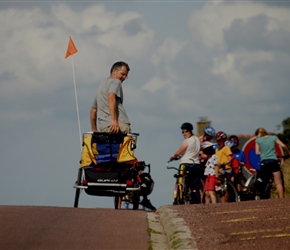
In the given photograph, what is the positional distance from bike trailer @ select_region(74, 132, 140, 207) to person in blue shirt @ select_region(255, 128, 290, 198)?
16.4 ft

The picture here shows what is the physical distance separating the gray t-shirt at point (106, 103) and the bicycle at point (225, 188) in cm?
413

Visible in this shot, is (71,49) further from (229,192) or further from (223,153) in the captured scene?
(229,192)

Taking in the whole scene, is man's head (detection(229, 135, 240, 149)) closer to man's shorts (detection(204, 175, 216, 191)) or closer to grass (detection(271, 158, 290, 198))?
grass (detection(271, 158, 290, 198))

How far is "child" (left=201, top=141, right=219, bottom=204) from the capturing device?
69.3 feet

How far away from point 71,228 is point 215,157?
7.64 metres

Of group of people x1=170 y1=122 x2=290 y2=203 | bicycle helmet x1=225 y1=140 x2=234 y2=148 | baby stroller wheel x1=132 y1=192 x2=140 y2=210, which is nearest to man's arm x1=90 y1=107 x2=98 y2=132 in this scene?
baby stroller wheel x1=132 y1=192 x2=140 y2=210

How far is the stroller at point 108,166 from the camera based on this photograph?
17938 mm

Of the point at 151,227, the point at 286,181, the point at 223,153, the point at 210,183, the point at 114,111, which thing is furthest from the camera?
the point at 286,181

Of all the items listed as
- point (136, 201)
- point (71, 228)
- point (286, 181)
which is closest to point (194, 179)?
point (136, 201)

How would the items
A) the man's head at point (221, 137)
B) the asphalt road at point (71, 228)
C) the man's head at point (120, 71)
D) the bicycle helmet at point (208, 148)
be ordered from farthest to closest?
the man's head at point (221, 137)
the bicycle helmet at point (208, 148)
the man's head at point (120, 71)
the asphalt road at point (71, 228)

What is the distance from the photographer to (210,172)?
70.0 feet

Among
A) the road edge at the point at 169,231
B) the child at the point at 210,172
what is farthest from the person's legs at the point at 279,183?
the road edge at the point at 169,231

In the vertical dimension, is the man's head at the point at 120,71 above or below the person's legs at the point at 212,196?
above

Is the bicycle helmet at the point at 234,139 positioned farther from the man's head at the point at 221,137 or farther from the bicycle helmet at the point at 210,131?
the bicycle helmet at the point at 210,131
